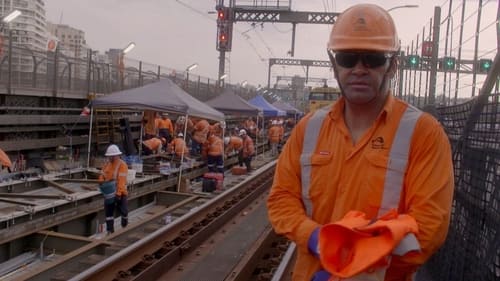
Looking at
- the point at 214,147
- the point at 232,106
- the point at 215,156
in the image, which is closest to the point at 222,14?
the point at 232,106

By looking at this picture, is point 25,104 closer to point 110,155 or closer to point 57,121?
point 57,121

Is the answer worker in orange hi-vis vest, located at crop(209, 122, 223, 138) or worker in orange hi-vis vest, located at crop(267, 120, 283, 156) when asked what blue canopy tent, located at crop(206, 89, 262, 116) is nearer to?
worker in orange hi-vis vest, located at crop(209, 122, 223, 138)

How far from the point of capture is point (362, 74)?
240cm

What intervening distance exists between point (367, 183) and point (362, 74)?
1.40 feet

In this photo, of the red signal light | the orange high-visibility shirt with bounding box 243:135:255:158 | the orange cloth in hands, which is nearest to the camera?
the orange cloth in hands

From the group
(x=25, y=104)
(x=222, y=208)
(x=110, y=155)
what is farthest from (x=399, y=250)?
(x=25, y=104)

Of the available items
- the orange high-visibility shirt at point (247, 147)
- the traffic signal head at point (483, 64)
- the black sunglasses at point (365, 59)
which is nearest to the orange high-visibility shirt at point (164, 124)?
the orange high-visibility shirt at point (247, 147)

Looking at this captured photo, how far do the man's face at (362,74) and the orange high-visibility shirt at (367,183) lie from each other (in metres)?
0.10

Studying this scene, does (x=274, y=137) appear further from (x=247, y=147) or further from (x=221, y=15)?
(x=221, y=15)

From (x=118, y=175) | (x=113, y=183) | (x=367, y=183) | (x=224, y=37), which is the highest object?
(x=224, y=37)

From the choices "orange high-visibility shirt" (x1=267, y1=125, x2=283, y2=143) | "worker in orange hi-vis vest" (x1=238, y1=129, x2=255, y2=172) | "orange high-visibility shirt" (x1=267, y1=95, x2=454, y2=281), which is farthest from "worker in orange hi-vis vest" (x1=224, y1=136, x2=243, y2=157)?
"orange high-visibility shirt" (x1=267, y1=95, x2=454, y2=281)

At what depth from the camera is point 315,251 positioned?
2273 mm

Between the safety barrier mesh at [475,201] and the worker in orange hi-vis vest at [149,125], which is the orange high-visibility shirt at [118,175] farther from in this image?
the worker in orange hi-vis vest at [149,125]

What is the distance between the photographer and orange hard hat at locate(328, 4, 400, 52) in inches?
94.5
